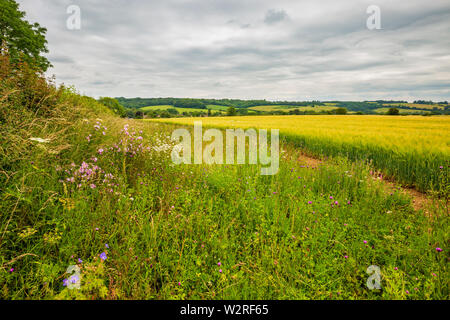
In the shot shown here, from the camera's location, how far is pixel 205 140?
387 inches

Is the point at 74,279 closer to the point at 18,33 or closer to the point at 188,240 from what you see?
the point at 188,240

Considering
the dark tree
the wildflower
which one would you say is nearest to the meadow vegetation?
the wildflower

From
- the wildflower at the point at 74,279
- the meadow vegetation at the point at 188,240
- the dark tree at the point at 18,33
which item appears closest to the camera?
the wildflower at the point at 74,279

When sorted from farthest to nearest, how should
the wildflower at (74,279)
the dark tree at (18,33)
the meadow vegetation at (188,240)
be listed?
the dark tree at (18,33) < the meadow vegetation at (188,240) < the wildflower at (74,279)

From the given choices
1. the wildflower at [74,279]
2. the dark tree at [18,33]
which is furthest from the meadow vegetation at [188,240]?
the dark tree at [18,33]

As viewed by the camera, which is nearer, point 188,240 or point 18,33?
point 188,240

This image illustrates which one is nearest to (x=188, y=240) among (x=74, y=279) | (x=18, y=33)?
(x=74, y=279)

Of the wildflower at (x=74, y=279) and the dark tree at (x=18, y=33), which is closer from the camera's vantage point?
the wildflower at (x=74, y=279)

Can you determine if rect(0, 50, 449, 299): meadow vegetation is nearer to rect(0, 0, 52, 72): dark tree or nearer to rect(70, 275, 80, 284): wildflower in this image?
rect(70, 275, 80, 284): wildflower

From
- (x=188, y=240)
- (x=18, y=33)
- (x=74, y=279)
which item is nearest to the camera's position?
(x=74, y=279)

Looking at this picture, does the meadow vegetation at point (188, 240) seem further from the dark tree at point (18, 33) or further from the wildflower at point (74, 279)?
the dark tree at point (18, 33)
